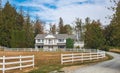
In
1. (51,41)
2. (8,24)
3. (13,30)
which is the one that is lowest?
(51,41)

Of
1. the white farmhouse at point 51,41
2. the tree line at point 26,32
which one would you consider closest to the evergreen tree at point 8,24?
the tree line at point 26,32

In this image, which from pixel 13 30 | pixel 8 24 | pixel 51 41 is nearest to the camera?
pixel 13 30

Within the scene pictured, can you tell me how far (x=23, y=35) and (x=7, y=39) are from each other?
8767 millimetres

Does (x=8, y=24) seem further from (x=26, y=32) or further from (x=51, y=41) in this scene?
(x=51, y=41)

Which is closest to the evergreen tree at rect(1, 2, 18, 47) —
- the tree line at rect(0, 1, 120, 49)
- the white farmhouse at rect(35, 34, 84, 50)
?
the tree line at rect(0, 1, 120, 49)

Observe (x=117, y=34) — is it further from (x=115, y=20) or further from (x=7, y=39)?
(x=7, y=39)

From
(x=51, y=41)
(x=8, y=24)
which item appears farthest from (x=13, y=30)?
(x=51, y=41)

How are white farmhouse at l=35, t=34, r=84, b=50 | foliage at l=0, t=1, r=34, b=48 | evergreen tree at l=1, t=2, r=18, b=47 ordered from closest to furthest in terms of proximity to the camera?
1. foliage at l=0, t=1, r=34, b=48
2. evergreen tree at l=1, t=2, r=18, b=47
3. white farmhouse at l=35, t=34, r=84, b=50

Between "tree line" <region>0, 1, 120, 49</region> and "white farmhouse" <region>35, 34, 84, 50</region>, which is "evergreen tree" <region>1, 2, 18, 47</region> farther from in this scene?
"white farmhouse" <region>35, 34, 84, 50</region>

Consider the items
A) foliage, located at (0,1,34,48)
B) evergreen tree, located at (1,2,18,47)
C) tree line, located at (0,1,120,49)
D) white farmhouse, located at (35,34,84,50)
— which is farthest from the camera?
white farmhouse, located at (35,34,84,50)

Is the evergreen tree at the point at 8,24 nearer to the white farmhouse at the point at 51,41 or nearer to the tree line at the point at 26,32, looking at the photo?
the tree line at the point at 26,32

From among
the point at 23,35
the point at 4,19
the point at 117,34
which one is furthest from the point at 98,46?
the point at 117,34

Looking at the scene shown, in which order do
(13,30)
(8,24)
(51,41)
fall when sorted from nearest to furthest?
(13,30), (8,24), (51,41)

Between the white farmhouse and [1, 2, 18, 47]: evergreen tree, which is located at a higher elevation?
[1, 2, 18, 47]: evergreen tree
